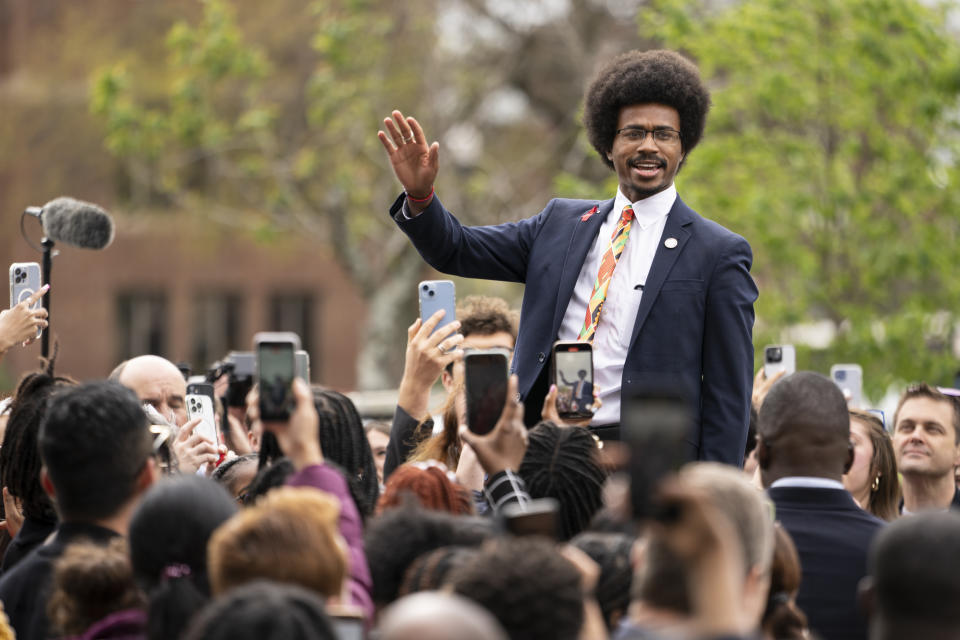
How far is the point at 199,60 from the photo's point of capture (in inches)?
704

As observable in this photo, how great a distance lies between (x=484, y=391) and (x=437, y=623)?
5.01ft

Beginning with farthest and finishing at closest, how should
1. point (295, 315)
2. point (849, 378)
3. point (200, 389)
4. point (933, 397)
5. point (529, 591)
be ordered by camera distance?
1. point (295, 315)
2. point (849, 378)
3. point (933, 397)
4. point (200, 389)
5. point (529, 591)

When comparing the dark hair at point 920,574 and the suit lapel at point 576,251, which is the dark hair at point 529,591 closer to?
the dark hair at point 920,574

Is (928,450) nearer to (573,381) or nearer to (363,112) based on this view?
(573,381)

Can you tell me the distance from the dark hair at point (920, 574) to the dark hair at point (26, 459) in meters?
2.63

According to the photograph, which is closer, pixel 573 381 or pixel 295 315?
pixel 573 381

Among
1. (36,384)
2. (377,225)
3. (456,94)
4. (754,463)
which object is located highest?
(456,94)

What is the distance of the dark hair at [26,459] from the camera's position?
447cm

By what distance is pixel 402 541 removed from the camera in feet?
11.3

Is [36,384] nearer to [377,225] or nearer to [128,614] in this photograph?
[128,614]

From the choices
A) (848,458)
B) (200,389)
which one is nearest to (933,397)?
(848,458)

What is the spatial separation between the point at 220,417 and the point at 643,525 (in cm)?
500

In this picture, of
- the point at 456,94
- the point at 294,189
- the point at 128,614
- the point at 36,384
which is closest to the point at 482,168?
the point at 456,94

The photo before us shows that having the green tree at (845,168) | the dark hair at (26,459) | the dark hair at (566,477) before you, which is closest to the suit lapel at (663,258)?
the dark hair at (566,477)
